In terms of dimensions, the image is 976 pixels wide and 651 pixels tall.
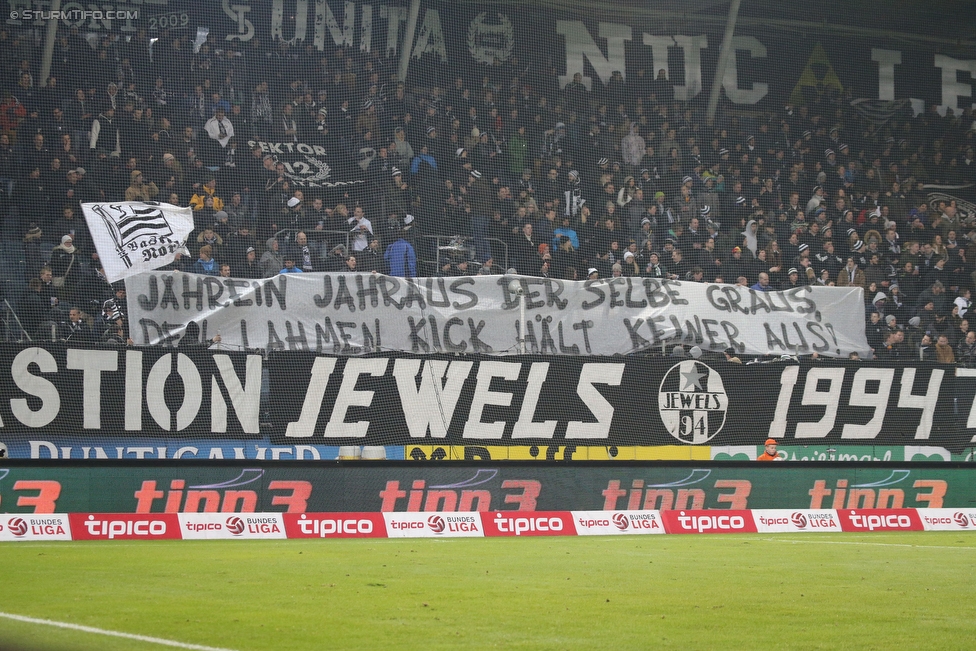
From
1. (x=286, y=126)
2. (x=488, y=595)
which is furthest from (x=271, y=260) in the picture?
(x=488, y=595)

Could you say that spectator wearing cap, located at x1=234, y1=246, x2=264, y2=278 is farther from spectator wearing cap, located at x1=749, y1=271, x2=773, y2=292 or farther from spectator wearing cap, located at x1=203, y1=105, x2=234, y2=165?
spectator wearing cap, located at x1=749, y1=271, x2=773, y2=292

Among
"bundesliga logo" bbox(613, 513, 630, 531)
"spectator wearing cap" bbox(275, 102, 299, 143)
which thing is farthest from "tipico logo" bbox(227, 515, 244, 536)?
"spectator wearing cap" bbox(275, 102, 299, 143)

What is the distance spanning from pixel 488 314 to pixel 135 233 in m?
5.33

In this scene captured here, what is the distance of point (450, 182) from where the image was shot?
1908 cm

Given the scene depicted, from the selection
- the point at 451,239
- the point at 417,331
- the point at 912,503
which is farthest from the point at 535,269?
the point at 912,503

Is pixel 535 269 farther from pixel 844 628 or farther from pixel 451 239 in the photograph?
pixel 844 628

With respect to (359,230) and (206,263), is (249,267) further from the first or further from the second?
(359,230)

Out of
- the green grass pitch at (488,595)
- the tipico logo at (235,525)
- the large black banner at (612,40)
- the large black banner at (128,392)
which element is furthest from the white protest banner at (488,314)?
the green grass pitch at (488,595)

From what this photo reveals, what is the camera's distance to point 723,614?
7688 mm

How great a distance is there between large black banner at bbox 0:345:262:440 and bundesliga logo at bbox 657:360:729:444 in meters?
6.17

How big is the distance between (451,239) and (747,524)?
6.74m

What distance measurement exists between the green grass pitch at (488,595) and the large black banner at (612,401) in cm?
289

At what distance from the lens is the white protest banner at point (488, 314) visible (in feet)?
50.8

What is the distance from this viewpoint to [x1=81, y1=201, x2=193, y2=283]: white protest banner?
15.5 meters
